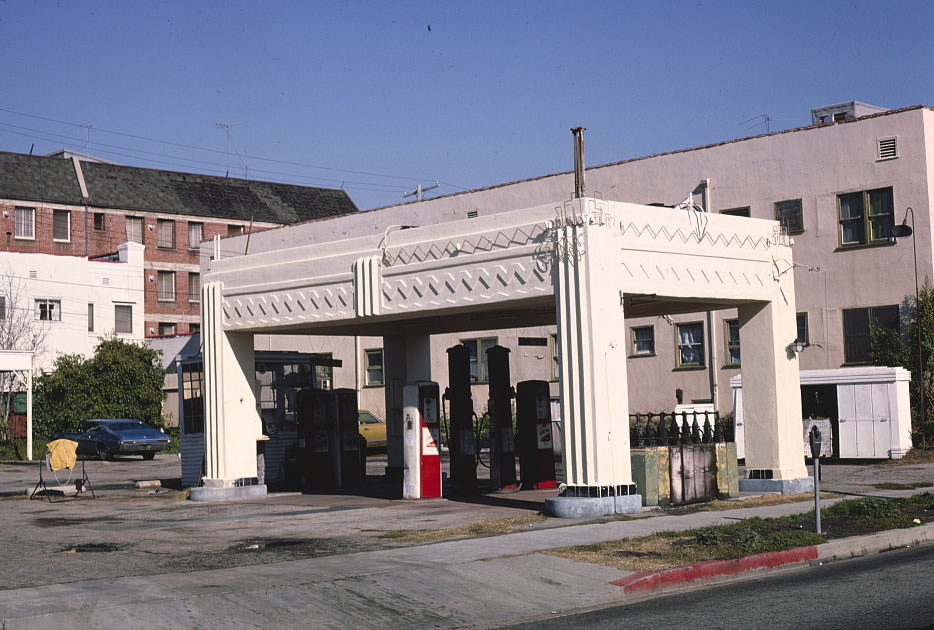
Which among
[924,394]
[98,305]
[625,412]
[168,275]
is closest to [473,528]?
[625,412]

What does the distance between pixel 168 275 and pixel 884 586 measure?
55.7 m

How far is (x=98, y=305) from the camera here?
54344mm

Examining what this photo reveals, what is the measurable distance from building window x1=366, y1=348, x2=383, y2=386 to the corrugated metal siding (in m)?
20.9

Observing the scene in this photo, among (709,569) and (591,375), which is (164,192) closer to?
(591,375)

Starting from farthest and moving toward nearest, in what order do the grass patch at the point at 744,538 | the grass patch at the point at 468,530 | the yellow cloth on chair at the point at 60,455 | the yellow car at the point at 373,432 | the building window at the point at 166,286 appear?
1. the building window at the point at 166,286
2. the yellow car at the point at 373,432
3. the yellow cloth on chair at the point at 60,455
4. the grass patch at the point at 468,530
5. the grass patch at the point at 744,538

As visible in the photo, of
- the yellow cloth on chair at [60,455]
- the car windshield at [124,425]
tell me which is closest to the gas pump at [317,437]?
the yellow cloth on chair at [60,455]

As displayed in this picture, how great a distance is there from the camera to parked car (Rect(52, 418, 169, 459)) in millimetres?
38812

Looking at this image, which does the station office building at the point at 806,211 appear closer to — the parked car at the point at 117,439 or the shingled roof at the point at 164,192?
the parked car at the point at 117,439

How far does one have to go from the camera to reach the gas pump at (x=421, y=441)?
20781 millimetres

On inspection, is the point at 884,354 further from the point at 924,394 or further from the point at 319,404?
the point at 319,404

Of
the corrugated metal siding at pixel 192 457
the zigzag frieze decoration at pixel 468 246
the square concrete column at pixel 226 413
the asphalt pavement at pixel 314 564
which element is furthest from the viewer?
the corrugated metal siding at pixel 192 457

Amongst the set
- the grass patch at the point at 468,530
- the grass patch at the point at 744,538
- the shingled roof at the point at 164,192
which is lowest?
the grass patch at the point at 468,530

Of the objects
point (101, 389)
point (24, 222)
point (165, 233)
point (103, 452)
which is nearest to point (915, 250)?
point (103, 452)

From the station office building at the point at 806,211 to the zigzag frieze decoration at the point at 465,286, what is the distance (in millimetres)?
6007
